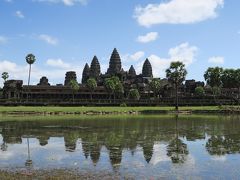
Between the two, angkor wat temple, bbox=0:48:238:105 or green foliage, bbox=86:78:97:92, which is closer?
angkor wat temple, bbox=0:48:238:105

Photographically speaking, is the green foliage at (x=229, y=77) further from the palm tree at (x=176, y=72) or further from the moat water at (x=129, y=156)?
the moat water at (x=129, y=156)

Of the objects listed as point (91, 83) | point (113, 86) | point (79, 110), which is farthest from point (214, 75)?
point (79, 110)

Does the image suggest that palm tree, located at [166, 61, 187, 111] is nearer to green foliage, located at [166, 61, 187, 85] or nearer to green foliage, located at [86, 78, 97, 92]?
green foliage, located at [166, 61, 187, 85]

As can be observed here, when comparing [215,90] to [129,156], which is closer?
[129,156]

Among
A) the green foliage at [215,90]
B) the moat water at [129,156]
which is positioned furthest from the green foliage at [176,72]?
the moat water at [129,156]

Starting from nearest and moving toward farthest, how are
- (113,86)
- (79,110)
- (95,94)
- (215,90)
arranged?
(79,110)
(113,86)
(215,90)
(95,94)

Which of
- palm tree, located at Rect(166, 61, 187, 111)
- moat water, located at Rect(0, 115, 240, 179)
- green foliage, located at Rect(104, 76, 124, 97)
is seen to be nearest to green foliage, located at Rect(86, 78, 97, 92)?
green foliage, located at Rect(104, 76, 124, 97)

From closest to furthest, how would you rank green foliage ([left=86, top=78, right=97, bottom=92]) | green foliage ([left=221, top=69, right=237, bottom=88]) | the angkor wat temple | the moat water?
the moat water, the angkor wat temple, green foliage ([left=86, top=78, right=97, bottom=92]), green foliage ([left=221, top=69, right=237, bottom=88])

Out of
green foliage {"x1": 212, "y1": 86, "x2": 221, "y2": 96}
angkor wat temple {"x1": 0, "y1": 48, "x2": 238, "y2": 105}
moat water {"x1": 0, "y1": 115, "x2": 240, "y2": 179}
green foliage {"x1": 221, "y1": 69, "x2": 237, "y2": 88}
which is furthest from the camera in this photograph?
green foliage {"x1": 221, "y1": 69, "x2": 237, "y2": 88}

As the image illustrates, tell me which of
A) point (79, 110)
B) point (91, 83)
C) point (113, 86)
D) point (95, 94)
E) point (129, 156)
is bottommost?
point (129, 156)

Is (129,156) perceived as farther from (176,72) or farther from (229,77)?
(229,77)

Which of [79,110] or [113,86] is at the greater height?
[113,86]

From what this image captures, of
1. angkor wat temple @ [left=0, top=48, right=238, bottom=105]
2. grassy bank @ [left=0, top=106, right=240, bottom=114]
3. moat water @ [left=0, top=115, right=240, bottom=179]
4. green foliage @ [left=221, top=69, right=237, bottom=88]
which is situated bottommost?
moat water @ [left=0, top=115, right=240, bottom=179]

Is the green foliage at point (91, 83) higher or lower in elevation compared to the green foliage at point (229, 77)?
lower
